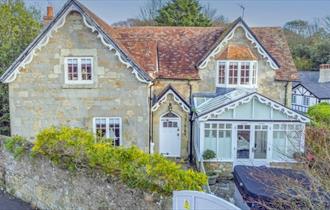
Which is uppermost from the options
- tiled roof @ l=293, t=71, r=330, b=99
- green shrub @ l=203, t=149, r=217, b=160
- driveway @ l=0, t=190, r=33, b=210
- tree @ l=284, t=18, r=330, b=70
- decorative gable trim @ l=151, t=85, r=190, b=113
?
tree @ l=284, t=18, r=330, b=70

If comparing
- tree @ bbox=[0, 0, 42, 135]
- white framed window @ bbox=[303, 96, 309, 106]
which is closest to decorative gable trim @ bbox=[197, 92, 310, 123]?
tree @ bbox=[0, 0, 42, 135]

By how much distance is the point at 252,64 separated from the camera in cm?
2183

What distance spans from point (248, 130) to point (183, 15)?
2989 cm

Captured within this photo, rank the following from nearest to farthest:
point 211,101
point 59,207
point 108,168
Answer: point 108,168, point 59,207, point 211,101

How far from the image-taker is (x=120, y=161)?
10680mm

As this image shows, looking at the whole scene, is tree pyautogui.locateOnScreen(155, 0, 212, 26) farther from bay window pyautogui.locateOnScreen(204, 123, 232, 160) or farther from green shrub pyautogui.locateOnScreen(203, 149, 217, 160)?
green shrub pyautogui.locateOnScreen(203, 149, 217, 160)

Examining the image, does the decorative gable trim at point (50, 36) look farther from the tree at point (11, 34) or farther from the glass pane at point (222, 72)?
the glass pane at point (222, 72)

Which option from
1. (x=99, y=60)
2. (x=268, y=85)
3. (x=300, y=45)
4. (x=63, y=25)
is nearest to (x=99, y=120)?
(x=99, y=60)

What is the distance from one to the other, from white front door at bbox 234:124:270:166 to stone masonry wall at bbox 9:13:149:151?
5071 mm

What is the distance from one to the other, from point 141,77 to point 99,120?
128 inches

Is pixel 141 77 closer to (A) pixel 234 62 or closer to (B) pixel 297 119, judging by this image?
(A) pixel 234 62

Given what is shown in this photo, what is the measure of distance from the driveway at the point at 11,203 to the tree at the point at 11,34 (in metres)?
9.16

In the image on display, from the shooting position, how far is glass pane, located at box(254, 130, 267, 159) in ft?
61.3

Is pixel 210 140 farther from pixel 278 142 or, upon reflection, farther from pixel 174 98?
pixel 174 98
